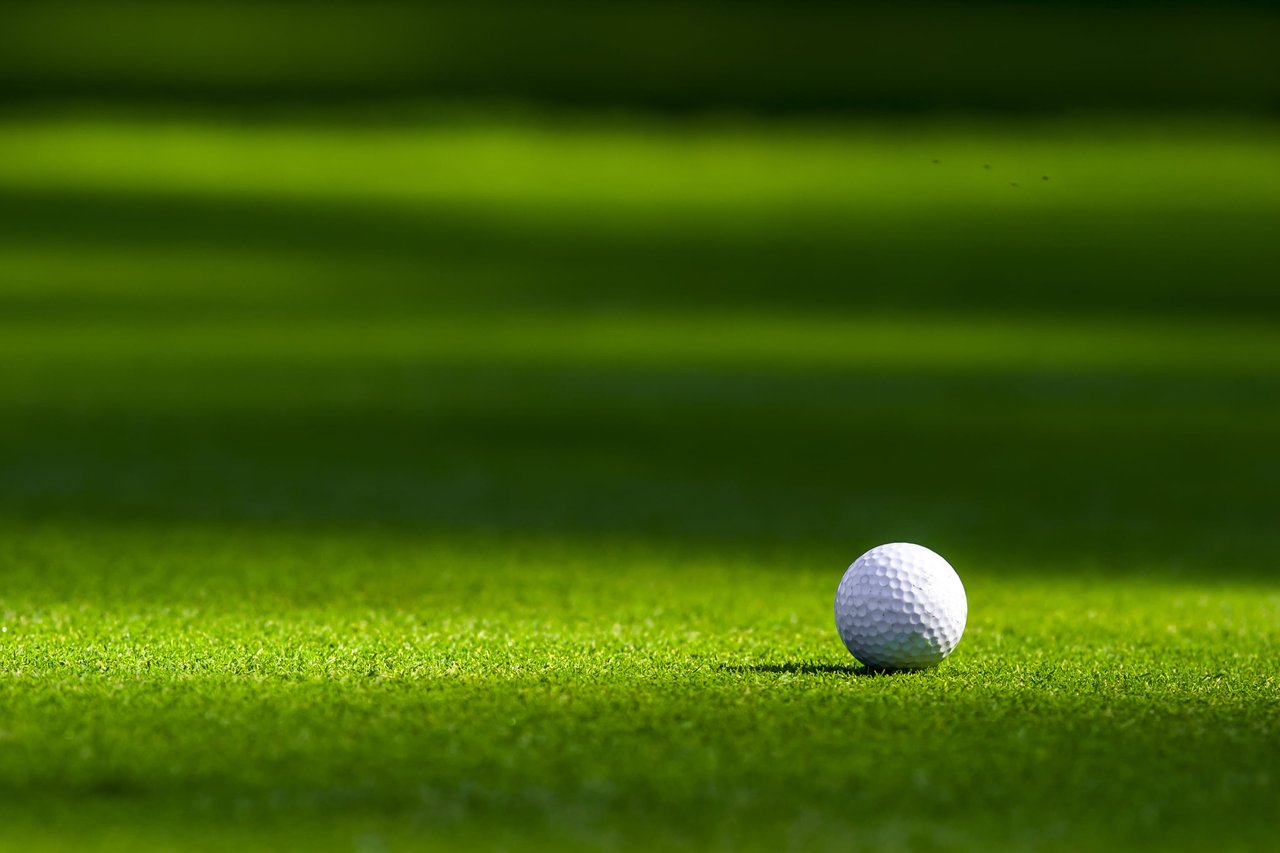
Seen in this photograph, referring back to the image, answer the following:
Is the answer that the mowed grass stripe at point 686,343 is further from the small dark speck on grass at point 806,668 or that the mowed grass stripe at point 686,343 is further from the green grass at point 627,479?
the small dark speck on grass at point 806,668

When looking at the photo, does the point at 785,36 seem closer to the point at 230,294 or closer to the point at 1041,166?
the point at 1041,166

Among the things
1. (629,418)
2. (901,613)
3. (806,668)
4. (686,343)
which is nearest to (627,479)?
(629,418)

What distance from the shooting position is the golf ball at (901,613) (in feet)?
15.1

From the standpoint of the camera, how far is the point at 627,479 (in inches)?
401

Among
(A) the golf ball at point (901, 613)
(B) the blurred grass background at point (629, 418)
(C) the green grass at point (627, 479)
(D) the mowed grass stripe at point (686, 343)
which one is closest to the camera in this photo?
(C) the green grass at point (627, 479)

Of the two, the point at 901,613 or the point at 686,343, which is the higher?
the point at 686,343

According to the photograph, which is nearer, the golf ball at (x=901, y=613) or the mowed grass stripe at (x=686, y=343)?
the golf ball at (x=901, y=613)

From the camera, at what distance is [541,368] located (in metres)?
14.9

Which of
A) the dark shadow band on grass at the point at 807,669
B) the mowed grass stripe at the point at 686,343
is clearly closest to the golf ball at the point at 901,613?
the dark shadow band on grass at the point at 807,669

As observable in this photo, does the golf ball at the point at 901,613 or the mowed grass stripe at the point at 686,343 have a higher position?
the mowed grass stripe at the point at 686,343

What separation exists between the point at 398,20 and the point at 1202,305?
13.8m

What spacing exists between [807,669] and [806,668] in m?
0.02

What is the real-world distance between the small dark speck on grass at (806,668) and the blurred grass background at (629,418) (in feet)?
0.14

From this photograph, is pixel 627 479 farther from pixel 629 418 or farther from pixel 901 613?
pixel 901 613
